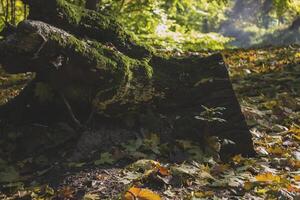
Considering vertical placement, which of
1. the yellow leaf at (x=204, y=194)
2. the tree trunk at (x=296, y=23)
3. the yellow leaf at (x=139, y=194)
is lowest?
the yellow leaf at (x=204, y=194)

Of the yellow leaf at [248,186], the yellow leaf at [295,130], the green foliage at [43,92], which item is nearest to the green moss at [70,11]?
the green foliage at [43,92]

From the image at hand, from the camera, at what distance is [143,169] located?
12.9 ft

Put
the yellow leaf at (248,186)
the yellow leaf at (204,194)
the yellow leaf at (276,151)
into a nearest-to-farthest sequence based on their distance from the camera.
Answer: the yellow leaf at (204,194) → the yellow leaf at (248,186) → the yellow leaf at (276,151)

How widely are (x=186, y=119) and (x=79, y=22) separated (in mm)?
1441

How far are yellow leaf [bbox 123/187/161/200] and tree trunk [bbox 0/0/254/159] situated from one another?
124 cm

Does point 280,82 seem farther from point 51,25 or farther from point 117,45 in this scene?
point 51,25

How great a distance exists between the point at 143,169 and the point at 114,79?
3.19ft

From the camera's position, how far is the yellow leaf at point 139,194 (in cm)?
329

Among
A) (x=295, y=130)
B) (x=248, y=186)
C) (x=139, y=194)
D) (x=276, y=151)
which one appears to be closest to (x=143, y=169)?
(x=139, y=194)

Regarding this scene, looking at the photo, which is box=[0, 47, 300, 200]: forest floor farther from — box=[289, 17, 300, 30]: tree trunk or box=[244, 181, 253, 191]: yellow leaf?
box=[289, 17, 300, 30]: tree trunk

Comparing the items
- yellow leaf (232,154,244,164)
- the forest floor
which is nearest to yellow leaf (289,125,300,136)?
the forest floor

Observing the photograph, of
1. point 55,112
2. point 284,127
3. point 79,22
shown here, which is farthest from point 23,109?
point 284,127

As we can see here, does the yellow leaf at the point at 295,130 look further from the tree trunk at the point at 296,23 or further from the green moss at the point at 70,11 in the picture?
the tree trunk at the point at 296,23

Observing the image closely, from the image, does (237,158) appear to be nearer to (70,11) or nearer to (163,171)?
(163,171)
